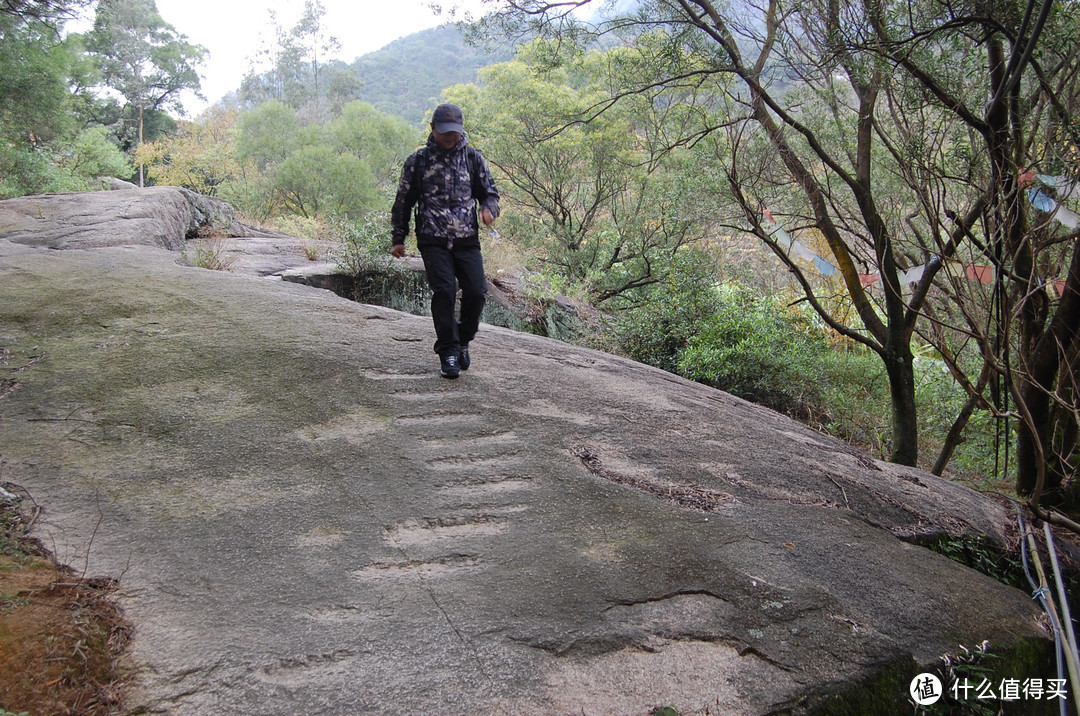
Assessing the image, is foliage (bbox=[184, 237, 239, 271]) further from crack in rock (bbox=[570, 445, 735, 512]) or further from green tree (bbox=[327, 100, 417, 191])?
green tree (bbox=[327, 100, 417, 191])

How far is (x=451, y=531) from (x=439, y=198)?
2.28 meters

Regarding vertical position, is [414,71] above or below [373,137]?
above

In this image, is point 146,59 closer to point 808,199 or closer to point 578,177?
point 578,177

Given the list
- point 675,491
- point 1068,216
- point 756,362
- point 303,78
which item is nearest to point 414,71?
point 303,78

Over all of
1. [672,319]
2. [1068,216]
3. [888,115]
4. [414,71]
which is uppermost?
[414,71]

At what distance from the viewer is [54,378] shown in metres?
3.89

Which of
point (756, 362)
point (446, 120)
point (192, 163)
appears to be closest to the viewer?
point (446, 120)

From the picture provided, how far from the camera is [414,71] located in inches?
2835

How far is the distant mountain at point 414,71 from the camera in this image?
62969 millimetres

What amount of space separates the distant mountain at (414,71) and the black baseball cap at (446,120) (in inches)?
2220

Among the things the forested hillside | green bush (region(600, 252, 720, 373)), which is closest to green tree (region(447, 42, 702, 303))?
the forested hillside

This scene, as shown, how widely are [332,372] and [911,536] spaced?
3.58 metres

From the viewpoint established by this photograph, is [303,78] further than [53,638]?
Yes

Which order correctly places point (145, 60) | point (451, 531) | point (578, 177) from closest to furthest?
point (451, 531) → point (578, 177) → point (145, 60)
